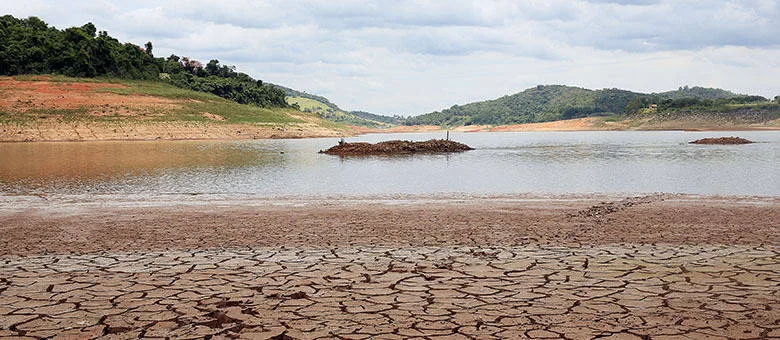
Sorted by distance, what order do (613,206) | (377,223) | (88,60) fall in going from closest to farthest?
(377,223), (613,206), (88,60)

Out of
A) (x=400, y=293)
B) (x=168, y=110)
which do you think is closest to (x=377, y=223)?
(x=400, y=293)

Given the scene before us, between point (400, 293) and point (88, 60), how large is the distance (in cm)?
10228

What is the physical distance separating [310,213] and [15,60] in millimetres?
92294

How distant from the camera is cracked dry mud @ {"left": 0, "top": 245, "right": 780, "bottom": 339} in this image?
20.1 ft

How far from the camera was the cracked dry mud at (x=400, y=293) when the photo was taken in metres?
6.12

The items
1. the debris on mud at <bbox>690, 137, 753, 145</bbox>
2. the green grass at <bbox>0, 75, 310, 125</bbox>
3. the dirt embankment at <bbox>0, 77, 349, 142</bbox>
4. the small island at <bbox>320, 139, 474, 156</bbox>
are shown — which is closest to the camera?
the small island at <bbox>320, 139, 474, 156</bbox>

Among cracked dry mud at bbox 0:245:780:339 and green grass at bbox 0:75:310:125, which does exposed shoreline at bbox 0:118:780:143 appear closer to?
green grass at bbox 0:75:310:125

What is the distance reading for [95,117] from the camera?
248 feet

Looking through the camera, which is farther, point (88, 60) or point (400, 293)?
point (88, 60)

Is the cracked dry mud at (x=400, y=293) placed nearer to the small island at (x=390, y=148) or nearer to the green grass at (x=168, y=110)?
the small island at (x=390, y=148)

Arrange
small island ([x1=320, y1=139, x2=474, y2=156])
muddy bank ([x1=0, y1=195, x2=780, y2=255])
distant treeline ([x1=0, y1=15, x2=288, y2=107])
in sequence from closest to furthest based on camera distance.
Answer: muddy bank ([x1=0, y1=195, x2=780, y2=255]), small island ([x1=320, y1=139, x2=474, y2=156]), distant treeline ([x1=0, y1=15, x2=288, y2=107])

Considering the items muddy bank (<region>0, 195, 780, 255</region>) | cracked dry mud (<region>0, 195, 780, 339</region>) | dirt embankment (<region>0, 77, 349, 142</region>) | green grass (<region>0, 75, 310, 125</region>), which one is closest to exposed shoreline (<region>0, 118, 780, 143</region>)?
dirt embankment (<region>0, 77, 349, 142</region>)

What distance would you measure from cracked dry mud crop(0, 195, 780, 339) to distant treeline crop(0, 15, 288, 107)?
298ft

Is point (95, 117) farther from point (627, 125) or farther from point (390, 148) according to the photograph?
point (627, 125)
